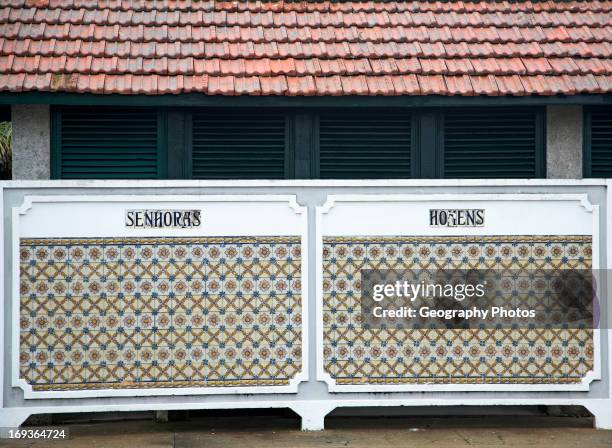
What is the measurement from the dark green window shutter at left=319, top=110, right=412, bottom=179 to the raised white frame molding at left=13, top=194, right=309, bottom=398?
4.91 ft

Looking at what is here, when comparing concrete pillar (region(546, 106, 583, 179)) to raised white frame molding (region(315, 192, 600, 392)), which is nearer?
raised white frame molding (region(315, 192, 600, 392))

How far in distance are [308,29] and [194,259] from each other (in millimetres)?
2982

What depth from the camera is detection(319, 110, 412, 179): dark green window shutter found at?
10.5 meters

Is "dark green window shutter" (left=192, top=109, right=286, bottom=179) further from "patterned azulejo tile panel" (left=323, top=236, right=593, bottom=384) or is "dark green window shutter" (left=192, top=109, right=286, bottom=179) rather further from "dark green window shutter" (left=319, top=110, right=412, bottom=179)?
"patterned azulejo tile panel" (left=323, top=236, right=593, bottom=384)

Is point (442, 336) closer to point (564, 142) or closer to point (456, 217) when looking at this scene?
point (456, 217)

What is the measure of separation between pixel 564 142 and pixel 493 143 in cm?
75

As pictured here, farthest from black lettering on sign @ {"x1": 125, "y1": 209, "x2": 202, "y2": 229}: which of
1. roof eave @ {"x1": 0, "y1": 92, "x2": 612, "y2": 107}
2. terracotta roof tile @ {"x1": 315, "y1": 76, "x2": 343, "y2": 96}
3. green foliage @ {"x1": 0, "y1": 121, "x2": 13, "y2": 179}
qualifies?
green foliage @ {"x1": 0, "y1": 121, "x2": 13, "y2": 179}

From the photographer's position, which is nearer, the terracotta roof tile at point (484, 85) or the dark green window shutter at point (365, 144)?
the terracotta roof tile at point (484, 85)

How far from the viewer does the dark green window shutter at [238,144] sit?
10391 mm

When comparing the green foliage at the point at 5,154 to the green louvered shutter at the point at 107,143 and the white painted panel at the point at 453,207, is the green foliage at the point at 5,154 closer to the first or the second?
the green louvered shutter at the point at 107,143

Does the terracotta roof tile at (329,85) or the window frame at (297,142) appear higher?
the terracotta roof tile at (329,85)

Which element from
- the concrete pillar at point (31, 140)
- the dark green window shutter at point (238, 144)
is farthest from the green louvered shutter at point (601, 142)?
the concrete pillar at point (31, 140)

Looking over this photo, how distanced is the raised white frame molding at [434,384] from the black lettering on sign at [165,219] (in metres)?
1.12

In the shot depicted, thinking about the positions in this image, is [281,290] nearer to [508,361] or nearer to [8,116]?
[508,361]
